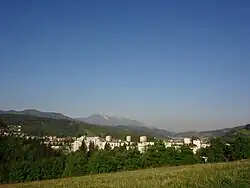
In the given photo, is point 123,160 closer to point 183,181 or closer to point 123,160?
point 123,160

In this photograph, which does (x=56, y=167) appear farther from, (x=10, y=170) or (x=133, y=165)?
(x=133, y=165)

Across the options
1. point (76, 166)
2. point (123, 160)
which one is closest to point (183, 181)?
point (123, 160)

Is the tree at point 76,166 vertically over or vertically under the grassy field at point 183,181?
under

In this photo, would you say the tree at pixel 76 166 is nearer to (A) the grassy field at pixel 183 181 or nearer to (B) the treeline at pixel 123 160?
(B) the treeline at pixel 123 160

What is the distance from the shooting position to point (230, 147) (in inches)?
3098

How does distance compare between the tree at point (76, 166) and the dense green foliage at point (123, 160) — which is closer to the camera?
the dense green foliage at point (123, 160)

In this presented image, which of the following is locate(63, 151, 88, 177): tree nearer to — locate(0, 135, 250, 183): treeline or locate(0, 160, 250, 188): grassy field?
Result: locate(0, 135, 250, 183): treeline

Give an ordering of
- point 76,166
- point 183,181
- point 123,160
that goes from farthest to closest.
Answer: point 76,166
point 123,160
point 183,181

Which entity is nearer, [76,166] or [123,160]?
[123,160]

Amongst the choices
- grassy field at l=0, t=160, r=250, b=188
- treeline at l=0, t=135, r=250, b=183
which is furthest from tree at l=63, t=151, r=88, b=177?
grassy field at l=0, t=160, r=250, b=188

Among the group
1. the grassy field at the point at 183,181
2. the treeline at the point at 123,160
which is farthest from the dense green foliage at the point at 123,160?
the grassy field at the point at 183,181

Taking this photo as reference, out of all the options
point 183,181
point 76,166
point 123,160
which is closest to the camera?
point 183,181

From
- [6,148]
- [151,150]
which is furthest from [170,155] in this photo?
[6,148]

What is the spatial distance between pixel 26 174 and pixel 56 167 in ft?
24.5
